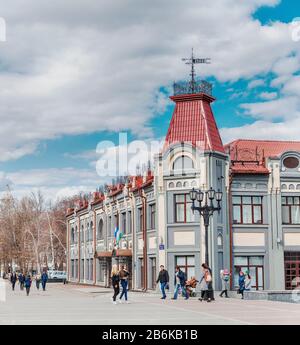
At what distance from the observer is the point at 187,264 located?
36875 millimetres

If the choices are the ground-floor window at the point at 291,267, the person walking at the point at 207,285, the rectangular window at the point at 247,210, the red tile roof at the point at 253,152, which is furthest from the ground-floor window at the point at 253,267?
the person walking at the point at 207,285

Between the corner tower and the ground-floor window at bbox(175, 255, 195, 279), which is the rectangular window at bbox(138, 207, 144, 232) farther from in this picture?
the ground-floor window at bbox(175, 255, 195, 279)

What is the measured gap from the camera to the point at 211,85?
3978cm

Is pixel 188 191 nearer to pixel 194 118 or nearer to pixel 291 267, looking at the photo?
pixel 194 118

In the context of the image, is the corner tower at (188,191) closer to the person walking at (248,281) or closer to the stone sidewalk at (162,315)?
the person walking at (248,281)

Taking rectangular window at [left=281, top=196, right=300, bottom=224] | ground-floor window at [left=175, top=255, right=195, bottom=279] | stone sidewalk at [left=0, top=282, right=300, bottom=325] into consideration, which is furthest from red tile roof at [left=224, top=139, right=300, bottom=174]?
stone sidewalk at [left=0, top=282, right=300, bottom=325]

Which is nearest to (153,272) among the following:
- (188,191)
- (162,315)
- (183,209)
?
(183,209)

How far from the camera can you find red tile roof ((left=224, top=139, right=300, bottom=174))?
3838cm

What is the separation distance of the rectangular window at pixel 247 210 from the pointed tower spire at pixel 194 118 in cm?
313

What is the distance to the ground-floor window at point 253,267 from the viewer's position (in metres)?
37.9

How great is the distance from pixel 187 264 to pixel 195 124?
8.12m
